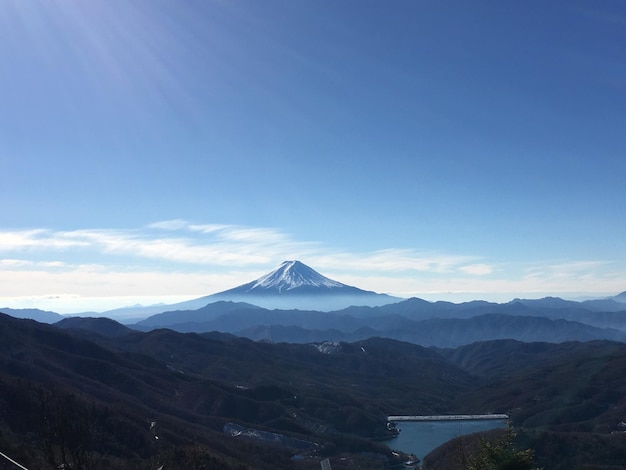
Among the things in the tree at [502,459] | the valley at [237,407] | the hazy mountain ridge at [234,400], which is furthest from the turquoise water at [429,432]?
the tree at [502,459]

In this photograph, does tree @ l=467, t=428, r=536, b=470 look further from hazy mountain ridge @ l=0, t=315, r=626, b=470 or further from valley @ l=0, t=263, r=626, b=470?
hazy mountain ridge @ l=0, t=315, r=626, b=470

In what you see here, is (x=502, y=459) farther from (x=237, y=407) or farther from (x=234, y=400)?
(x=234, y=400)

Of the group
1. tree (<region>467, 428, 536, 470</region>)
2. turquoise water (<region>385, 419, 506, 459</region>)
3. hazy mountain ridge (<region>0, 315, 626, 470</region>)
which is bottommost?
turquoise water (<region>385, 419, 506, 459</region>)

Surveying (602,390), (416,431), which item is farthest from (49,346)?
(602,390)

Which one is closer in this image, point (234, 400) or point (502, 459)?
point (502, 459)

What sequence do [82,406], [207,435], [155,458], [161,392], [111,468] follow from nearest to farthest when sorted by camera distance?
[111,468], [155,458], [82,406], [207,435], [161,392]

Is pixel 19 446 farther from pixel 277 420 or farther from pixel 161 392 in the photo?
pixel 277 420

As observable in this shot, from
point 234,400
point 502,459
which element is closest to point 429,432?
point 234,400

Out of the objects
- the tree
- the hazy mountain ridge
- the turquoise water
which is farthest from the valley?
the tree

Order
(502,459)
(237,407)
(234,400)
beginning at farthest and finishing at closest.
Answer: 1. (234,400)
2. (237,407)
3. (502,459)
